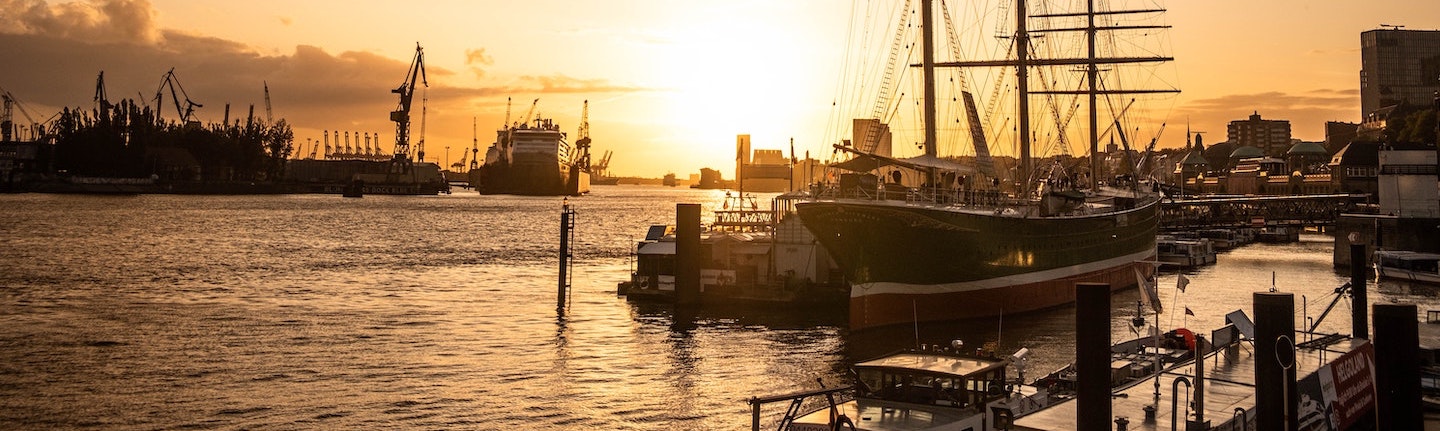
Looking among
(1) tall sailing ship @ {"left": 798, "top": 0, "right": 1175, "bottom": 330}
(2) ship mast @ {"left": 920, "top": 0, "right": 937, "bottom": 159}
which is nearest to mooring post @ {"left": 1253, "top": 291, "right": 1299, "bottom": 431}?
(1) tall sailing ship @ {"left": 798, "top": 0, "right": 1175, "bottom": 330}

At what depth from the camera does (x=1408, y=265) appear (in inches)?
2749

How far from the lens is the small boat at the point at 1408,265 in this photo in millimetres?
67812

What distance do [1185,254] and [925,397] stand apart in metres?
81.3

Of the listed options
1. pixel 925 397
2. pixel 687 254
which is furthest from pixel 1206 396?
pixel 687 254

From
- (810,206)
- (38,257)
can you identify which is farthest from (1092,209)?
(38,257)

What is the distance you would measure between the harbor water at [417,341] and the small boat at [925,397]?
952 cm

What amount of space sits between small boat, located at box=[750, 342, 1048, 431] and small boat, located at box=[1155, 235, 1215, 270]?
76.1 metres

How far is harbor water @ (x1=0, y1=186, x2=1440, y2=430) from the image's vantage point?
103 ft

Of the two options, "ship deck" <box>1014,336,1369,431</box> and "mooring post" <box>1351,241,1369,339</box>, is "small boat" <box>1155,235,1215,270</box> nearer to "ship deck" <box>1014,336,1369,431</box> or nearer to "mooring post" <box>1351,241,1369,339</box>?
"mooring post" <box>1351,241,1369,339</box>

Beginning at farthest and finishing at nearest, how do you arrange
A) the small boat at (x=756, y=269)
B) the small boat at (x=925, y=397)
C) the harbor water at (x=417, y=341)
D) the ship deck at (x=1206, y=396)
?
the small boat at (x=756, y=269), the harbor water at (x=417, y=341), the ship deck at (x=1206, y=396), the small boat at (x=925, y=397)

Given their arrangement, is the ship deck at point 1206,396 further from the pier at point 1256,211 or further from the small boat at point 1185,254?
the pier at point 1256,211

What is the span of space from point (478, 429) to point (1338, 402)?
74.1 feet

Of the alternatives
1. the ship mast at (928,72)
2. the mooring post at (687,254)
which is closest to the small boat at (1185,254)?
the ship mast at (928,72)

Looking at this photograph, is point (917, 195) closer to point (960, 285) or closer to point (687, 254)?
point (960, 285)
